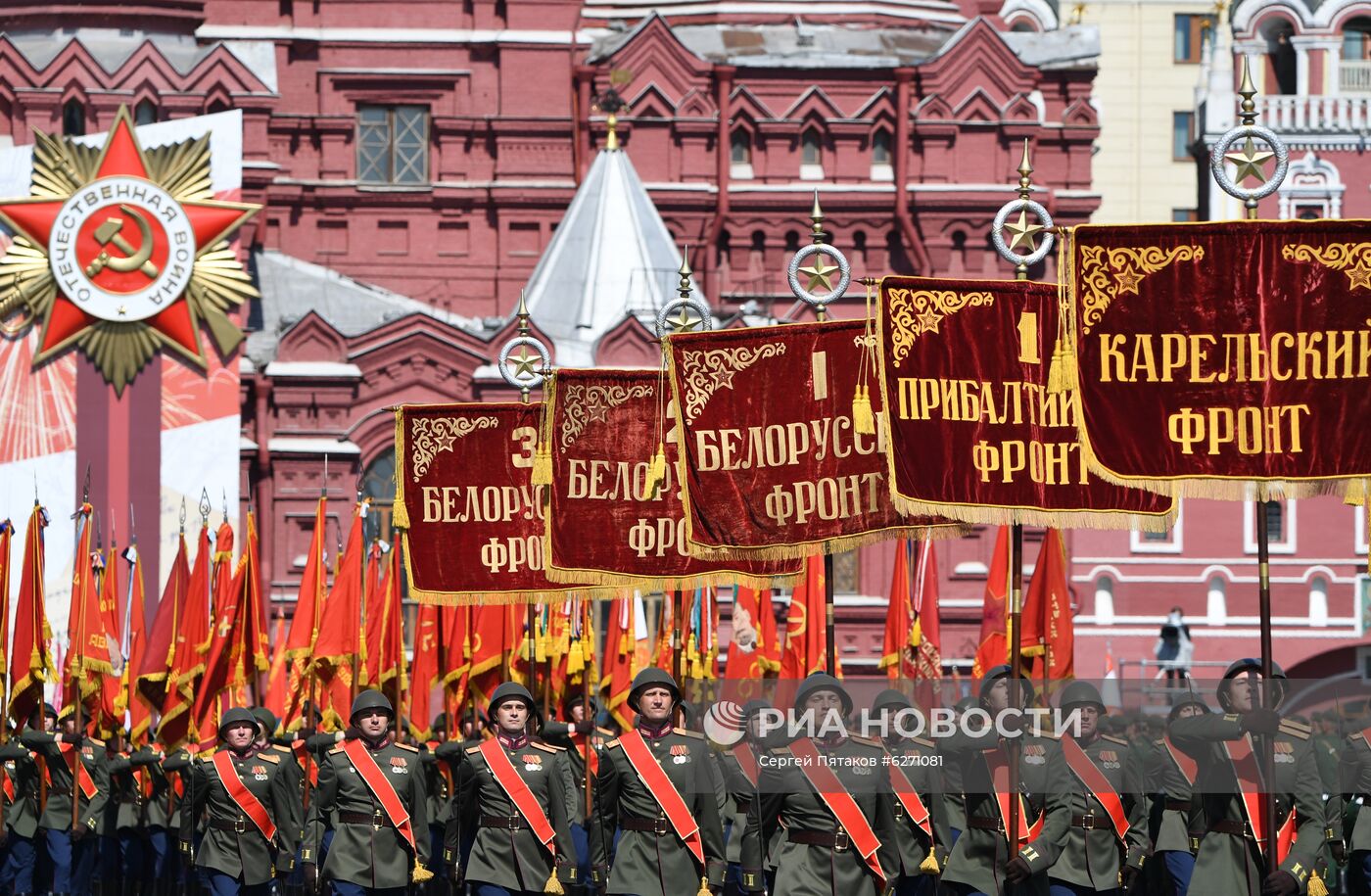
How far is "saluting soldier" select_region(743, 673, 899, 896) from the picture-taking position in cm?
1288

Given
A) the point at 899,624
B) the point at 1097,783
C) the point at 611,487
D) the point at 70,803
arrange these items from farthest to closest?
the point at 899,624 < the point at 70,803 < the point at 611,487 < the point at 1097,783

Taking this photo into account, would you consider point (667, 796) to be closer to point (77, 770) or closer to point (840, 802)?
point (840, 802)

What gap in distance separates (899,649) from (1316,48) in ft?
67.7

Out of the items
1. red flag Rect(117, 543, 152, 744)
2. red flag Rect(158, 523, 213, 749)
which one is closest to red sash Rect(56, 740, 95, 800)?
red flag Rect(158, 523, 213, 749)

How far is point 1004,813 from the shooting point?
45.2ft

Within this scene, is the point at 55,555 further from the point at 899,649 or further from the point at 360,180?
the point at 899,649

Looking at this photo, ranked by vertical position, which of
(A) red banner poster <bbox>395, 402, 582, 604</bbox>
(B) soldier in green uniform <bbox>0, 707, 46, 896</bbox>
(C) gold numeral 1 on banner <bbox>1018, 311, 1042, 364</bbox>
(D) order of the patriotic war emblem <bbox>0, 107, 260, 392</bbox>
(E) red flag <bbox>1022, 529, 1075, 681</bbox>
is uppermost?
(D) order of the patriotic war emblem <bbox>0, 107, 260, 392</bbox>

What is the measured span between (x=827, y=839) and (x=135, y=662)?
443 inches

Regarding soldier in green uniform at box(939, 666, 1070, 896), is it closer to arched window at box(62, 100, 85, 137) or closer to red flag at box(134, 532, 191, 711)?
red flag at box(134, 532, 191, 711)

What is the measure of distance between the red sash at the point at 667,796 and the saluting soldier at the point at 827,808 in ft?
1.96

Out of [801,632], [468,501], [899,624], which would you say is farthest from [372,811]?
[801,632]

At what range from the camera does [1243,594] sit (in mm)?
35781

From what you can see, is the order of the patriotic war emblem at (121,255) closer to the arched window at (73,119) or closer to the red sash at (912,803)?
the arched window at (73,119)

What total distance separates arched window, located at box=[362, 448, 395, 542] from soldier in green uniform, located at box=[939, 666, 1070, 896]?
57.9 feet
